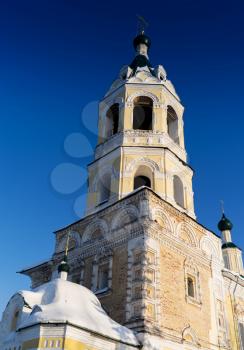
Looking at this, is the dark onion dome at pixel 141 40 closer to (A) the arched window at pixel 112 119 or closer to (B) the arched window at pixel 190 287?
(A) the arched window at pixel 112 119

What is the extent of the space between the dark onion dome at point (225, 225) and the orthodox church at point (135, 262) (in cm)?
679

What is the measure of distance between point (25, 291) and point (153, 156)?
577 centimetres

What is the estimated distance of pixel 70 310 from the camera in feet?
25.6

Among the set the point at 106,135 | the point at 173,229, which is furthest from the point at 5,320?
the point at 106,135

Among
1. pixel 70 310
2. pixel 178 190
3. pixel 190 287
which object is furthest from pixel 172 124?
pixel 70 310

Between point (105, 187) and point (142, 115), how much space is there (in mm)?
3726

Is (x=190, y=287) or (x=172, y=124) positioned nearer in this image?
(x=190, y=287)

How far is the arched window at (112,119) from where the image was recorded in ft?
46.7

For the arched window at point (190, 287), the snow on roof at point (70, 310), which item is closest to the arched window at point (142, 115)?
the arched window at point (190, 287)

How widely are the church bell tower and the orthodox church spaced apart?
4 cm

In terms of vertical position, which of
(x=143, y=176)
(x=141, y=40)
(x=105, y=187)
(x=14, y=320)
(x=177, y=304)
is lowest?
(x=14, y=320)

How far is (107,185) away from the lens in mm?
12875

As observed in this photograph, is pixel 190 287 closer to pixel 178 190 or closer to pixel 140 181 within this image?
pixel 178 190

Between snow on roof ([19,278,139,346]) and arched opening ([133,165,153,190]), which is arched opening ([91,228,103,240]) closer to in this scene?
arched opening ([133,165,153,190])
